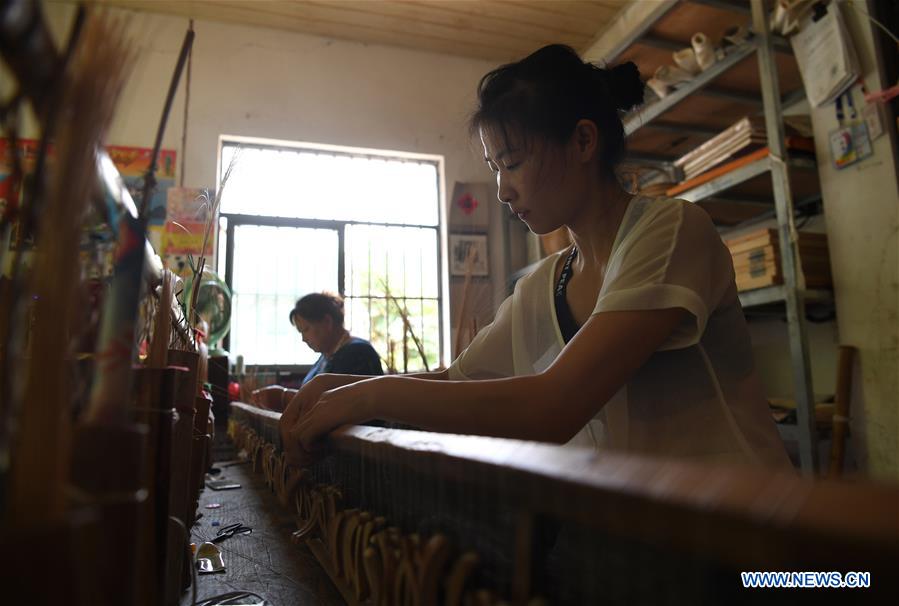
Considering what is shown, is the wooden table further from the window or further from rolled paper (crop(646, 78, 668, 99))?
the window

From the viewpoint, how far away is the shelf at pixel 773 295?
7.42ft

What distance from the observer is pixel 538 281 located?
1206 mm

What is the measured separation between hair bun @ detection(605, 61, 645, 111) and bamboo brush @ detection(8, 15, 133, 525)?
955 millimetres

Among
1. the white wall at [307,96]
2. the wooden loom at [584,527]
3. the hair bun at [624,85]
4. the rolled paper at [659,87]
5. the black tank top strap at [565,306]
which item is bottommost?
the wooden loom at [584,527]

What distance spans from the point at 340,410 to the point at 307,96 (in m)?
4.37

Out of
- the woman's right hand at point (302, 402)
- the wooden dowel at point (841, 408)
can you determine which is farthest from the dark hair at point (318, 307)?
the wooden dowel at point (841, 408)

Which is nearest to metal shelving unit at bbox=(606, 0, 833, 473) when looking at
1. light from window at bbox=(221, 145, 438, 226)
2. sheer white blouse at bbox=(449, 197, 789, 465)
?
sheer white blouse at bbox=(449, 197, 789, 465)

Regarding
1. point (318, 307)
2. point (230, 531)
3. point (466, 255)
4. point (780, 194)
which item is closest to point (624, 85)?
point (230, 531)

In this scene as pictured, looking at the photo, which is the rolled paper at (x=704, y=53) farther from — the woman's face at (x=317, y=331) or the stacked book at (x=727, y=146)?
the woman's face at (x=317, y=331)

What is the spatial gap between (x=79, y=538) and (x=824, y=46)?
111 inches

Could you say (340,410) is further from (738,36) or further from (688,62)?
(688,62)

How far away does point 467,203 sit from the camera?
4.88 metres

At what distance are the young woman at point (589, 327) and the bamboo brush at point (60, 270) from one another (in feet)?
1.52

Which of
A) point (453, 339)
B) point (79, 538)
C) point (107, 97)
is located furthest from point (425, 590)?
point (453, 339)
